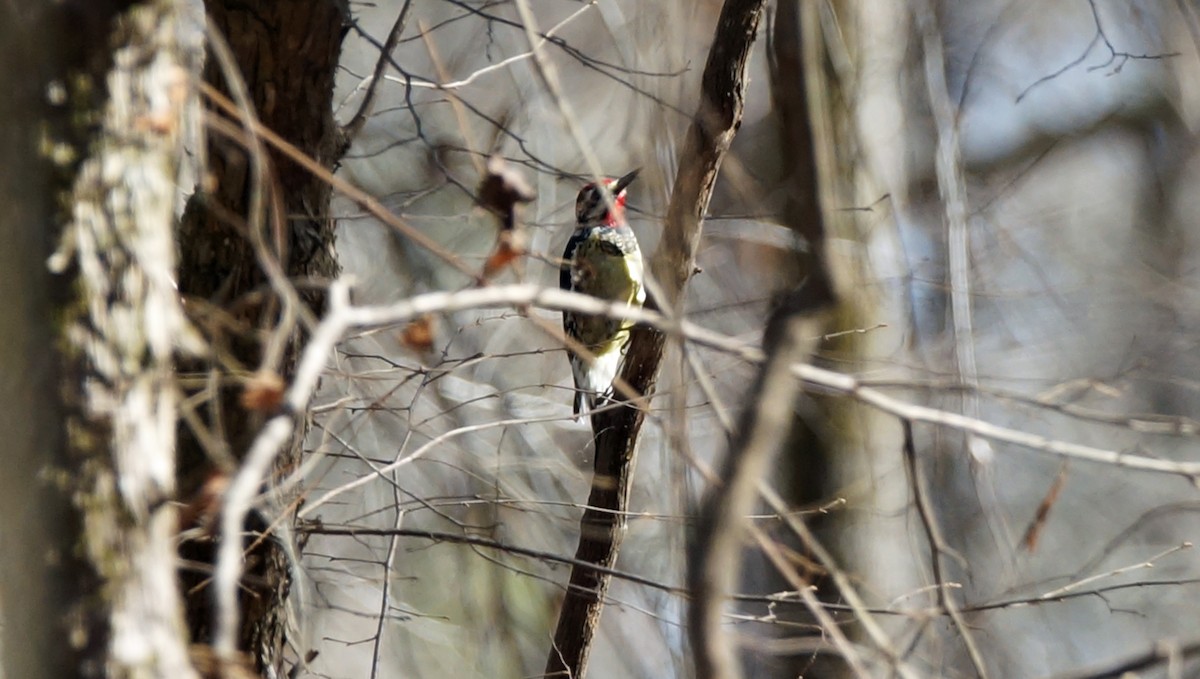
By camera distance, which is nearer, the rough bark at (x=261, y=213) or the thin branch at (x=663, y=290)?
the rough bark at (x=261, y=213)

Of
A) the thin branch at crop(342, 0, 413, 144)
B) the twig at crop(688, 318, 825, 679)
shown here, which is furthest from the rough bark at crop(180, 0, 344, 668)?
the twig at crop(688, 318, 825, 679)

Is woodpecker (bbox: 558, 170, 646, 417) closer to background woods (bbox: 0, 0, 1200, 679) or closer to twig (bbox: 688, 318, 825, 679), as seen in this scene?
background woods (bbox: 0, 0, 1200, 679)

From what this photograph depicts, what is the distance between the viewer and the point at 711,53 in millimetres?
3357

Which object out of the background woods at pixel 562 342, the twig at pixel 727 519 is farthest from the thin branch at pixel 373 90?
the twig at pixel 727 519

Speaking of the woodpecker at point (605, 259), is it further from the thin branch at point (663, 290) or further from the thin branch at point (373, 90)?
the thin branch at point (373, 90)

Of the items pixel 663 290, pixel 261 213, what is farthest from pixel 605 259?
pixel 261 213

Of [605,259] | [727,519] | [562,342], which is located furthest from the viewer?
[605,259]

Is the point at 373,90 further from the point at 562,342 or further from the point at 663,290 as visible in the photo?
the point at 562,342

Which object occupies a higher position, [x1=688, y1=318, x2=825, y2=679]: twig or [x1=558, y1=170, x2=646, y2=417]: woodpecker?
[x1=558, y1=170, x2=646, y2=417]: woodpecker

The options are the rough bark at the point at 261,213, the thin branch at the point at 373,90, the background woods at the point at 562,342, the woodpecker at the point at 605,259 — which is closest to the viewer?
the background woods at the point at 562,342

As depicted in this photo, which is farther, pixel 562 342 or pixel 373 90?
pixel 373 90

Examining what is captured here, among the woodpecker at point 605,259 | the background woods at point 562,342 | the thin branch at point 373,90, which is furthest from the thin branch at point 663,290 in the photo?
the woodpecker at point 605,259

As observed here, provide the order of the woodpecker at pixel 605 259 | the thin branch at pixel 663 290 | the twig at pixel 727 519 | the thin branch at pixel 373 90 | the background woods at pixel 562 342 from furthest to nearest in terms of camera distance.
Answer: the woodpecker at pixel 605 259 < the thin branch at pixel 663 290 < the thin branch at pixel 373 90 < the background woods at pixel 562 342 < the twig at pixel 727 519

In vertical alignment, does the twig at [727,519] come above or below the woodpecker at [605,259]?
below
